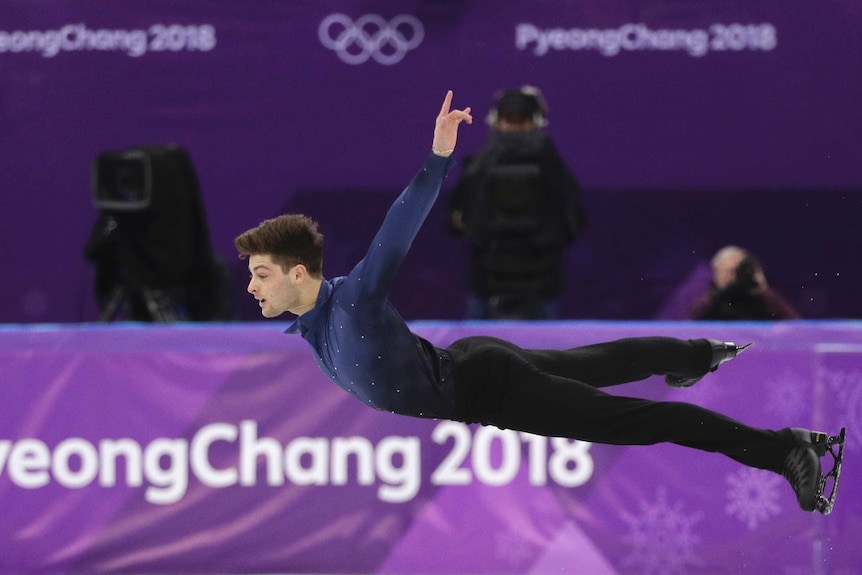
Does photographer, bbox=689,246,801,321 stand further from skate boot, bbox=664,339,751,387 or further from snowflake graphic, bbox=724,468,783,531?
skate boot, bbox=664,339,751,387

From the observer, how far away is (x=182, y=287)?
308 inches

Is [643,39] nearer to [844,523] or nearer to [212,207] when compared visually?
[212,207]

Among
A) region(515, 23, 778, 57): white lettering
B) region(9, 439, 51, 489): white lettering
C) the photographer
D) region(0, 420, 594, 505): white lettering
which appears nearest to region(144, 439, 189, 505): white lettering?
region(0, 420, 594, 505): white lettering

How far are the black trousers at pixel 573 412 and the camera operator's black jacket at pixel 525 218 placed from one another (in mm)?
2704

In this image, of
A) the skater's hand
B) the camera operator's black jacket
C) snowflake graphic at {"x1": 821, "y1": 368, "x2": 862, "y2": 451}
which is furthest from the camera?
the camera operator's black jacket

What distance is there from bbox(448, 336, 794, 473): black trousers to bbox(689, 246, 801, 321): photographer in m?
2.59

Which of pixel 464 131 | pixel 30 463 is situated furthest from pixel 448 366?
pixel 464 131

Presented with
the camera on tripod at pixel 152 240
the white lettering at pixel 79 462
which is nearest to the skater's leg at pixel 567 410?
the white lettering at pixel 79 462

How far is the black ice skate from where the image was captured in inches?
192

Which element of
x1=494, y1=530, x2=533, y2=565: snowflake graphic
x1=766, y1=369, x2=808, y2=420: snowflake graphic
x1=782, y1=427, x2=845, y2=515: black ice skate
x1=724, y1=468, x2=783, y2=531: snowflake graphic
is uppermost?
x1=782, y1=427, x2=845, y2=515: black ice skate

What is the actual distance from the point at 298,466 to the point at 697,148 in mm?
4143

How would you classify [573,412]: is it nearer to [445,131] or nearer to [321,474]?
[445,131]

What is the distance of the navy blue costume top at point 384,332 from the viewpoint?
4402 mm

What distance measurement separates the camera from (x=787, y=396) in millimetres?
6719
